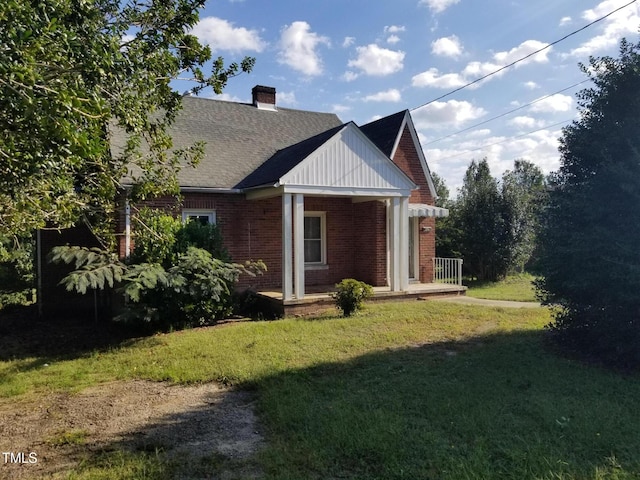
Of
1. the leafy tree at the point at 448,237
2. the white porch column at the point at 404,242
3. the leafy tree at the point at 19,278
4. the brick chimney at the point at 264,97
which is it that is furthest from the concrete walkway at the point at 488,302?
the leafy tree at the point at 19,278

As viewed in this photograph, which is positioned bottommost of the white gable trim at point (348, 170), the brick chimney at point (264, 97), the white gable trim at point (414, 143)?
the white gable trim at point (348, 170)

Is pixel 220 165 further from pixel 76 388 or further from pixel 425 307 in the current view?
pixel 76 388

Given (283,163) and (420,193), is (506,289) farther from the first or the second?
(283,163)

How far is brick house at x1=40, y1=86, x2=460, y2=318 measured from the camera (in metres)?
11.6

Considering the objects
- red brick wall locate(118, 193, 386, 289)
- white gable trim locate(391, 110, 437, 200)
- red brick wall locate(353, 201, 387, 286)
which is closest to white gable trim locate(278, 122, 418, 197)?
red brick wall locate(353, 201, 387, 286)

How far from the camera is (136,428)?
5070 mm

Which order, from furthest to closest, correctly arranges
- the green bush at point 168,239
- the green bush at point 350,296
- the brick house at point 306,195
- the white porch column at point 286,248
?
1. the brick house at point 306,195
2. the white porch column at point 286,248
3. the green bush at point 350,296
4. the green bush at point 168,239

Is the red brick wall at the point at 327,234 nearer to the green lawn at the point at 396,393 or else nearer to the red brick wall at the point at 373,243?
the red brick wall at the point at 373,243

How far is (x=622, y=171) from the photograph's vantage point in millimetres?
6492

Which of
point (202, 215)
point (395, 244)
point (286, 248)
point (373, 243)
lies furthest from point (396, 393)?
point (373, 243)

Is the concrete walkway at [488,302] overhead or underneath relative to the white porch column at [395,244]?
underneath

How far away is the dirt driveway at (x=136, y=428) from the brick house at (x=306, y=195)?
5.23m

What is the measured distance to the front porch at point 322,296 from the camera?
11242 mm

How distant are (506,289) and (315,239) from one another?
25.8ft
